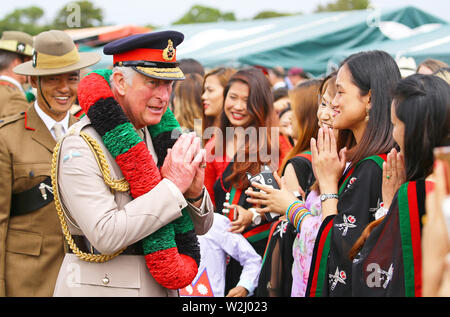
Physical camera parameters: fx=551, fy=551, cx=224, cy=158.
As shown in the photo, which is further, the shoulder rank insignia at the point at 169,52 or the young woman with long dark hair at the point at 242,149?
the young woman with long dark hair at the point at 242,149

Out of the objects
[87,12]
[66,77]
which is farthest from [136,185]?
[87,12]

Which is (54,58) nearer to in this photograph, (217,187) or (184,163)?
(217,187)

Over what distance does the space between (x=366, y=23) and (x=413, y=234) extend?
9.47 metres

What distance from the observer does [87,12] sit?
25.8 m

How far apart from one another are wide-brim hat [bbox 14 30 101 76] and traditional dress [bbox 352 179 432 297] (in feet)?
8.26

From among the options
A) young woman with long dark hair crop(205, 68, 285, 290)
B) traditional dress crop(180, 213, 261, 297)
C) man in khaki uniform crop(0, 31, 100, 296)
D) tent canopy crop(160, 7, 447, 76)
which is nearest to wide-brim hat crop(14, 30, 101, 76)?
man in khaki uniform crop(0, 31, 100, 296)

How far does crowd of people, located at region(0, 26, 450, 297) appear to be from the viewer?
7.12 ft

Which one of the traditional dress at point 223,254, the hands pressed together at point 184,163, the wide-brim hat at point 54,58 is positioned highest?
the wide-brim hat at point 54,58

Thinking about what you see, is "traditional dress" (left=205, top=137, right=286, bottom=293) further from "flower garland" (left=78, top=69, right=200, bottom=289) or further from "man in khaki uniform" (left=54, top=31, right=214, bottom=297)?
"flower garland" (left=78, top=69, right=200, bottom=289)

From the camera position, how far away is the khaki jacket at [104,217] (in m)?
2.34

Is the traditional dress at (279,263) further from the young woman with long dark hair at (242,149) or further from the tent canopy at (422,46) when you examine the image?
the tent canopy at (422,46)

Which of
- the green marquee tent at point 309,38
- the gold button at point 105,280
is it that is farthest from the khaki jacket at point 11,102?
the green marquee tent at point 309,38

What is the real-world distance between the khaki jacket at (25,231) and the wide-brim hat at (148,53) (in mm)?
1202
